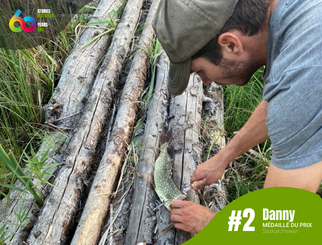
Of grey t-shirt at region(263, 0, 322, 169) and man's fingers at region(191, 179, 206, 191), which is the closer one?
grey t-shirt at region(263, 0, 322, 169)

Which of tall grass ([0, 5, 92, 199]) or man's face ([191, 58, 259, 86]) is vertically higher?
man's face ([191, 58, 259, 86])

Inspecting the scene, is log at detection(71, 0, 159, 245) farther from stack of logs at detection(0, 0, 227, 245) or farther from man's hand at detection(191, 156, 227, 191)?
man's hand at detection(191, 156, 227, 191)

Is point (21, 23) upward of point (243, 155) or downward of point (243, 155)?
upward

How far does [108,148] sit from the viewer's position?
2863 millimetres

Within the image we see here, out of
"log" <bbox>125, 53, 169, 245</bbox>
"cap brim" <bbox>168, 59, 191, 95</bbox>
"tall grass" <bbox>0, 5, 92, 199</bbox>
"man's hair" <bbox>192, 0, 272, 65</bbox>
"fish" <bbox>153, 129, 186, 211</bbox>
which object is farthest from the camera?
"tall grass" <bbox>0, 5, 92, 199</bbox>

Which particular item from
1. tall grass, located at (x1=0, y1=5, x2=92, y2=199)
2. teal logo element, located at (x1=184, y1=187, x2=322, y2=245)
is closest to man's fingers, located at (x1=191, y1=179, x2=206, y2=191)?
teal logo element, located at (x1=184, y1=187, x2=322, y2=245)

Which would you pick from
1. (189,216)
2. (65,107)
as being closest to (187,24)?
(189,216)

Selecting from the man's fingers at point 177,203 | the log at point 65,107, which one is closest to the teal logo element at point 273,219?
the man's fingers at point 177,203

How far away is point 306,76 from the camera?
5.02ft

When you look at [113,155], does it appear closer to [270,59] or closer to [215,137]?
[215,137]

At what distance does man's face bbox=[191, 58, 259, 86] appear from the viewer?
198 cm

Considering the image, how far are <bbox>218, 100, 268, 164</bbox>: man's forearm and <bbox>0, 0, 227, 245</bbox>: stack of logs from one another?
1.04 ft

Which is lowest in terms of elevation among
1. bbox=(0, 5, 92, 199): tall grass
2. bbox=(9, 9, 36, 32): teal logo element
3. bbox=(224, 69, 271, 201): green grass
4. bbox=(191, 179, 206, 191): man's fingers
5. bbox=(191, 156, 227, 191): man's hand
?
bbox=(224, 69, 271, 201): green grass

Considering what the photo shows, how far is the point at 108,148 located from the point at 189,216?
36.7 inches
